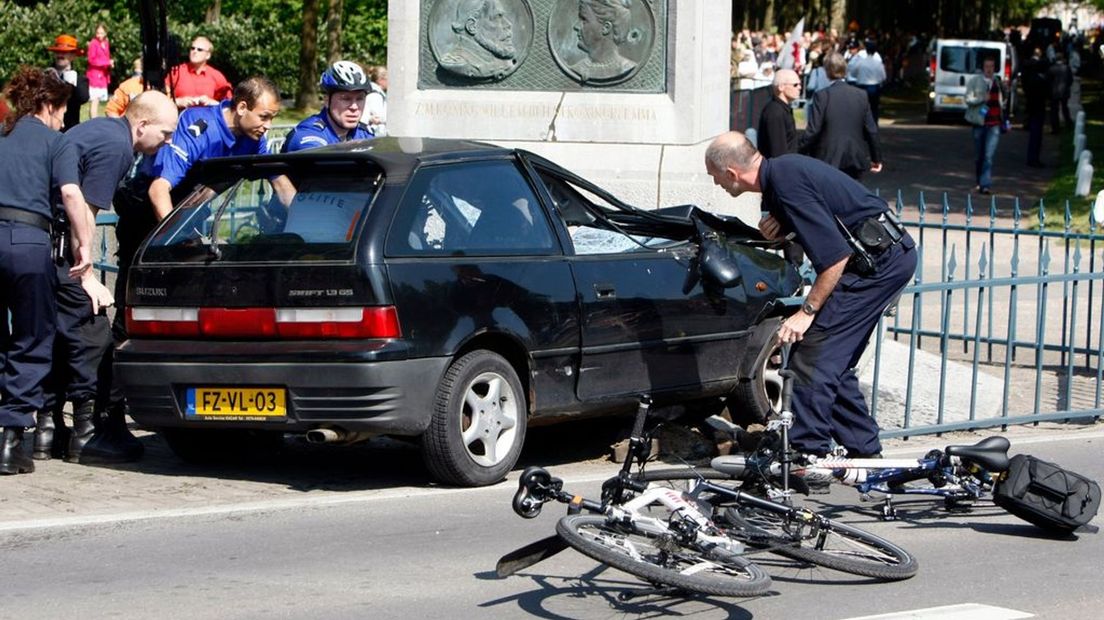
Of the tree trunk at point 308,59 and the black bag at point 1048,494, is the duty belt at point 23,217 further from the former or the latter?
the tree trunk at point 308,59

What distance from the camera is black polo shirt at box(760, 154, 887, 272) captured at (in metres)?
7.81

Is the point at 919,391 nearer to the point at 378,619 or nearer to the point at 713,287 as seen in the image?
the point at 713,287

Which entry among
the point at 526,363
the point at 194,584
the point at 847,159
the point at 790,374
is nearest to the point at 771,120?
the point at 847,159

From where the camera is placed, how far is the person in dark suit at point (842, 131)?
14.9 meters

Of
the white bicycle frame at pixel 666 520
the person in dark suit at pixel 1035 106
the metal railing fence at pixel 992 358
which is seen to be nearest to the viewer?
the white bicycle frame at pixel 666 520

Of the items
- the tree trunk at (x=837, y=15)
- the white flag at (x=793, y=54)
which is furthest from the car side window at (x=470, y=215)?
the tree trunk at (x=837, y=15)

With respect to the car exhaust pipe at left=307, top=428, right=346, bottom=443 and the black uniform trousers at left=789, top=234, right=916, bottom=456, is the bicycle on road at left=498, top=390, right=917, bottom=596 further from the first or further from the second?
the car exhaust pipe at left=307, top=428, right=346, bottom=443

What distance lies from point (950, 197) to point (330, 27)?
16856 mm

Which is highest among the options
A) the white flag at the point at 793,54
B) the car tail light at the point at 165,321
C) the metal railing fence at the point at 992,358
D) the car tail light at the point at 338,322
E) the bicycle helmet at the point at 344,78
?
the bicycle helmet at the point at 344,78

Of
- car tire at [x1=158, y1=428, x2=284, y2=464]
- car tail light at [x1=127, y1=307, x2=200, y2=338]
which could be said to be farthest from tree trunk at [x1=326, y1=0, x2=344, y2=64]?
car tail light at [x1=127, y1=307, x2=200, y2=338]

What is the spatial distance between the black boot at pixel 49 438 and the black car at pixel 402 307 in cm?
76

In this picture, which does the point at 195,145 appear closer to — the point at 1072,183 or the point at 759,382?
the point at 759,382

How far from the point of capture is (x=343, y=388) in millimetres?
8102

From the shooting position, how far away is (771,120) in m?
15.6
